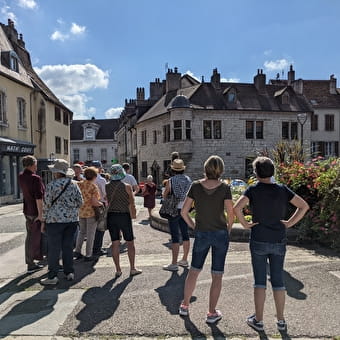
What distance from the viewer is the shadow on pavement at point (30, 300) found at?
3.62 meters

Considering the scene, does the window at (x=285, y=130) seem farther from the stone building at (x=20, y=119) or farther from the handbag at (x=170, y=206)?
the handbag at (x=170, y=206)

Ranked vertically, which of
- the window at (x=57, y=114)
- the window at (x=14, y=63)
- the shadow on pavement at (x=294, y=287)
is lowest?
the shadow on pavement at (x=294, y=287)

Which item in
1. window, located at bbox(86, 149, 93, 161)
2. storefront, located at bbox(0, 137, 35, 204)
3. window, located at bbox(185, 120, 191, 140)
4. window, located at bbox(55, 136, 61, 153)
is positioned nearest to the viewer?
storefront, located at bbox(0, 137, 35, 204)

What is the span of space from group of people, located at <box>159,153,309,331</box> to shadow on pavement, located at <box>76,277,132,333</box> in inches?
35.1

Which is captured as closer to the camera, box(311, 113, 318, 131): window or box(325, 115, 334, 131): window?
box(311, 113, 318, 131): window

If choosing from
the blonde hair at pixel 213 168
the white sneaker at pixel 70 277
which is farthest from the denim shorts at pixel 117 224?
the blonde hair at pixel 213 168

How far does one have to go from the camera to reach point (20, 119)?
826 inches

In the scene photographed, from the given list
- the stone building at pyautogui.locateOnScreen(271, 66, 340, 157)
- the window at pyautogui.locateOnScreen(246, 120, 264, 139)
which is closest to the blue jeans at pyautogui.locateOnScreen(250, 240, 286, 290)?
the window at pyautogui.locateOnScreen(246, 120, 264, 139)

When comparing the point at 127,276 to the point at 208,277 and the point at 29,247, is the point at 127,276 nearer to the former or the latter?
the point at 208,277

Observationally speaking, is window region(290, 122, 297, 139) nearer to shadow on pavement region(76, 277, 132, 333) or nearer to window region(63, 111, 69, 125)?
window region(63, 111, 69, 125)

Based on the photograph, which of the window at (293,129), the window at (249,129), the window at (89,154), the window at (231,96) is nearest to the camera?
the window at (249,129)

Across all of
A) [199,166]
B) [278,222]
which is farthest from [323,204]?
[199,166]

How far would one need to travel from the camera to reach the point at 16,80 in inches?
770

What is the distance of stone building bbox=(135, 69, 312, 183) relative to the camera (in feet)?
90.4
